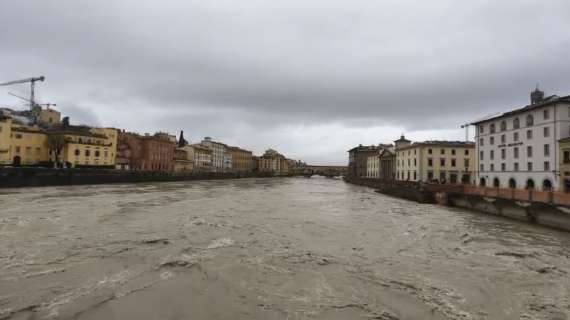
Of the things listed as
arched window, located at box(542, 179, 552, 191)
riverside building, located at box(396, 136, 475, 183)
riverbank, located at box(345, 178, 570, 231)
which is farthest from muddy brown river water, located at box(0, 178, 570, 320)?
riverside building, located at box(396, 136, 475, 183)

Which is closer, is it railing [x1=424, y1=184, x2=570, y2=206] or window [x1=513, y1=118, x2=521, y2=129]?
railing [x1=424, y1=184, x2=570, y2=206]

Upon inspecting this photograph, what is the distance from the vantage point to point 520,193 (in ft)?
92.1

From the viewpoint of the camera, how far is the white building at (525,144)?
36.8 m

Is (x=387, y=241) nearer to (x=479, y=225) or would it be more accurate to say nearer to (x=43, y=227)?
(x=479, y=225)

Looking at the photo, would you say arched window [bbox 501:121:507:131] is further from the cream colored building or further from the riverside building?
the cream colored building

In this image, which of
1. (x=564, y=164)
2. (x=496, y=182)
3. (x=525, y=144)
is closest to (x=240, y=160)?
(x=496, y=182)

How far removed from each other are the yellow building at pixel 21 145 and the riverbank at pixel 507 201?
221ft

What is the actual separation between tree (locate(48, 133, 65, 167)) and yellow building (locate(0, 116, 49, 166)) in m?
1.45

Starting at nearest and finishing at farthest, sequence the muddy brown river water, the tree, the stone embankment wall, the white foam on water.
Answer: the muddy brown river water → the white foam on water → the stone embankment wall → the tree

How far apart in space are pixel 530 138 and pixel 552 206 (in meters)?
20.6

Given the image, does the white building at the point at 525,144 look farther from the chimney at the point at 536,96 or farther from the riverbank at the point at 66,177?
the riverbank at the point at 66,177

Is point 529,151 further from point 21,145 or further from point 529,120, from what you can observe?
point 21,145

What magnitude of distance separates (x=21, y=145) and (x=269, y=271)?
68533 millimetres

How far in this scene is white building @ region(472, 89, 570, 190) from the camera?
36.8 metres
